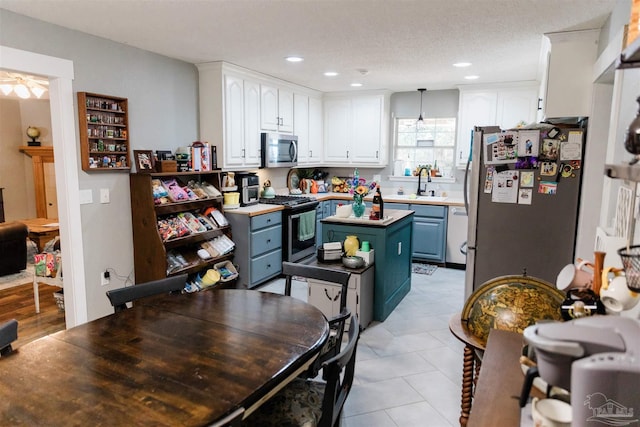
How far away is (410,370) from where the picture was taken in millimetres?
2949

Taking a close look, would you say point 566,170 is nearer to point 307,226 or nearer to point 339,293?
point 339,293

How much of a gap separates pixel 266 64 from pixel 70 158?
2.09 meters

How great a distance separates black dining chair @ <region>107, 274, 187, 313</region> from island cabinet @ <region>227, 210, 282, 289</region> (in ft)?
6.35

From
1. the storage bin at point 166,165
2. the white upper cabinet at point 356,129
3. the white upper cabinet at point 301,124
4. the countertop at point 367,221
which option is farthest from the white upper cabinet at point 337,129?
the storage bin at point 166,165

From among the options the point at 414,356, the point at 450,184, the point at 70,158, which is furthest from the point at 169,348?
Result: the point at 450,184

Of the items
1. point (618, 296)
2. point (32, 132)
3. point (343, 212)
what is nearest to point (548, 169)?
point (343, 212)

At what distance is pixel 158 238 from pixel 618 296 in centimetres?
337

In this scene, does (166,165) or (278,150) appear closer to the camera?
(166,165)

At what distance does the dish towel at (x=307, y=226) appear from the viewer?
516 cm

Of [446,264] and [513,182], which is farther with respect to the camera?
[446,264]

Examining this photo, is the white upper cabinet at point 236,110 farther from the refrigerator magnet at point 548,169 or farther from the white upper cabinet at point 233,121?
the refrigerator magnet at point 548,169

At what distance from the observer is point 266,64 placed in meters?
4.36

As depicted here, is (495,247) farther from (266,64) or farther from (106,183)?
(106,183)

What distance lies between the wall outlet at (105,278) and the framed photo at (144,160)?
916mm
